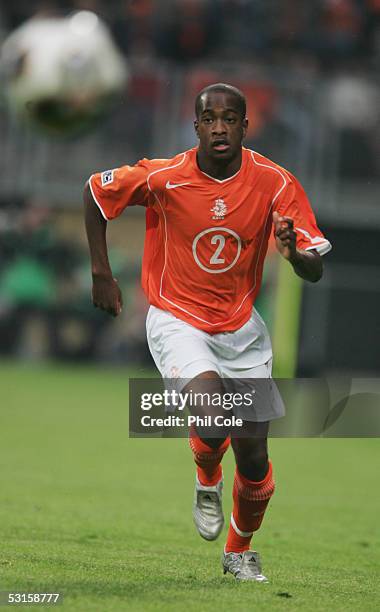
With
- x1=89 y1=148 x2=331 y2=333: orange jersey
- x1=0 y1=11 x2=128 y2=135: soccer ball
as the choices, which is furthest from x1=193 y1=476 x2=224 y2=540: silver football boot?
x1=0 y1=11 x2=128 y2=135: soccer ball

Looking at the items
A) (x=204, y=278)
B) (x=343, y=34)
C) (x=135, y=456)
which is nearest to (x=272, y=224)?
(x=204, y=278)

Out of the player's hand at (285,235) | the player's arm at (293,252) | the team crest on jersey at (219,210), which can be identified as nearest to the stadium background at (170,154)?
the team crest on jersey at (219,210)

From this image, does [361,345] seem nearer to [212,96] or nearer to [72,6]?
[72,6]

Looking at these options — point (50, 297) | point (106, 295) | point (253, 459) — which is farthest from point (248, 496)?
point (50, 297)

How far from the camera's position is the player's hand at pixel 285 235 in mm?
5703

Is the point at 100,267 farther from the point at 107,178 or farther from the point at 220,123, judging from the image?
the point at 220,123

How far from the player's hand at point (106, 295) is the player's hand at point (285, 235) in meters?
0.89

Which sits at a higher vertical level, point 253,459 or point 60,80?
point 60,80

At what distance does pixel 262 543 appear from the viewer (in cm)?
794

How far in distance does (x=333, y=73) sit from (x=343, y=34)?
39.5 inches

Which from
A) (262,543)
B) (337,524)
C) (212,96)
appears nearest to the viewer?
(212,96)

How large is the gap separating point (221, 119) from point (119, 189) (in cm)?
61

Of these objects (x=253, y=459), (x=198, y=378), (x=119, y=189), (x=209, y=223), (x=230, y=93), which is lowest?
(x=253, y=459)

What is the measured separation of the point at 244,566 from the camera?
632 centimetres
